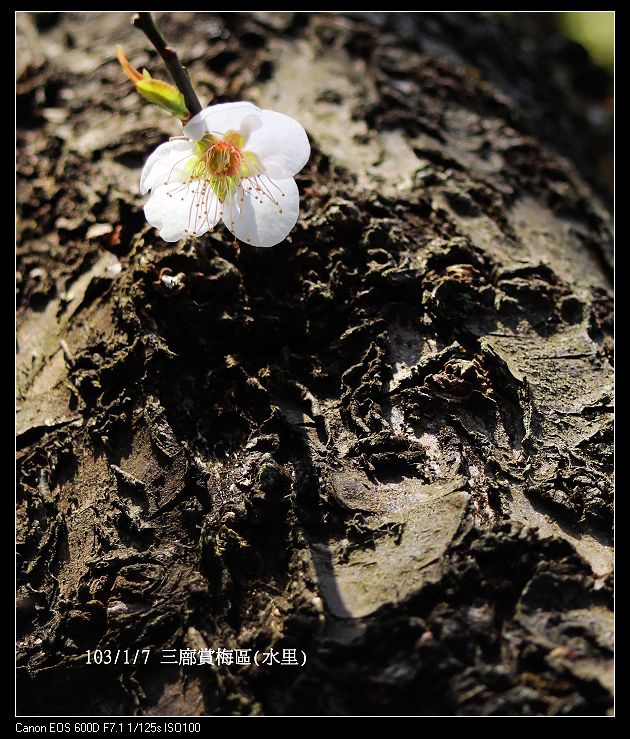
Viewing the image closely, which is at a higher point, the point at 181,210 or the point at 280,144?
the point at 280,144

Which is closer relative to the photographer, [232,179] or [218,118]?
[218,118]

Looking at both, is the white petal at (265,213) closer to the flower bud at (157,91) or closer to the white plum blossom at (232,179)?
the white plum blossom at (232,179)

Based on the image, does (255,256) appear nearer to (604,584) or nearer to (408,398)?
(408,398)

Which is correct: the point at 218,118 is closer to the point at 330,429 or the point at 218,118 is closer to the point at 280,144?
the point at 280,144

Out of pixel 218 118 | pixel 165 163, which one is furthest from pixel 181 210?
pixel 218 118

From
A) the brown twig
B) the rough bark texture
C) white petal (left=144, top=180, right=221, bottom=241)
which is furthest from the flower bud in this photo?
the rough bark texture

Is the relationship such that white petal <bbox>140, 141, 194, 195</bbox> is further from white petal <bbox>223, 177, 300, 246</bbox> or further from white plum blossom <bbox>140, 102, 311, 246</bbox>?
white petal <bbox>223, 177, 300, 246</bbox>

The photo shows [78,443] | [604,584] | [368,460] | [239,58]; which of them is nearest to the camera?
[604,584]

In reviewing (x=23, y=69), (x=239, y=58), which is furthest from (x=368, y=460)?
(x=23, y=69)
